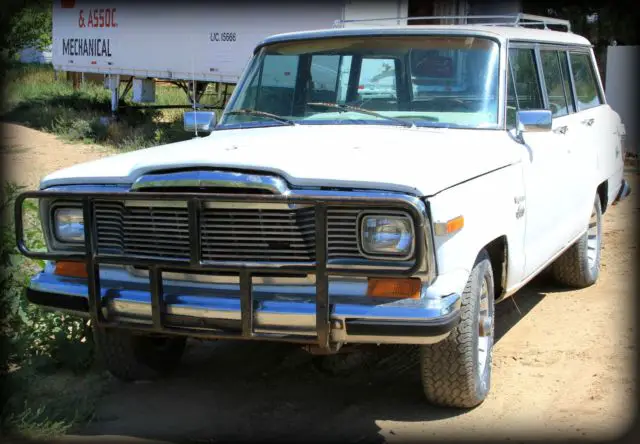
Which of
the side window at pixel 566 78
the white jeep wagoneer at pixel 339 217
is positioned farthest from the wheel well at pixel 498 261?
the side window at pixel 566 78

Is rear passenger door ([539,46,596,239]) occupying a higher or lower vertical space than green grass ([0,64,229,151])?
higher

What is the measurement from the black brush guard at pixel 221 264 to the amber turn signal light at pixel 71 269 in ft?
0.30

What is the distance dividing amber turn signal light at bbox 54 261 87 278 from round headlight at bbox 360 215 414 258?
1402mm

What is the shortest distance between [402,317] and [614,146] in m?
4.21

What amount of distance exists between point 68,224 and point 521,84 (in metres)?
2.78

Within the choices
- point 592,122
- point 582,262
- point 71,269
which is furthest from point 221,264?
point 592,122

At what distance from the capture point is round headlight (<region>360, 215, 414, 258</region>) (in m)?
3.66

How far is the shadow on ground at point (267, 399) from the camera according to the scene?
4.15 m

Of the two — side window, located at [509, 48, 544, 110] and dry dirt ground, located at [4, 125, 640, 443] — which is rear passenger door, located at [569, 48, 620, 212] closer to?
side window, located at [509, 48, 544, 110]

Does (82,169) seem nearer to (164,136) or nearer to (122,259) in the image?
(122,259)

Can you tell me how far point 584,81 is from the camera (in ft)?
21.9

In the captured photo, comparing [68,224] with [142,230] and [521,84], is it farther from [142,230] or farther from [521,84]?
[521,84]

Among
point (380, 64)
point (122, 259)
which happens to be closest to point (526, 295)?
point (380, 64)

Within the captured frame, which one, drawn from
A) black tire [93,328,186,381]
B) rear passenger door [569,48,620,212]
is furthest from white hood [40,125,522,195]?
rear passenger door [569,48,620,212]
